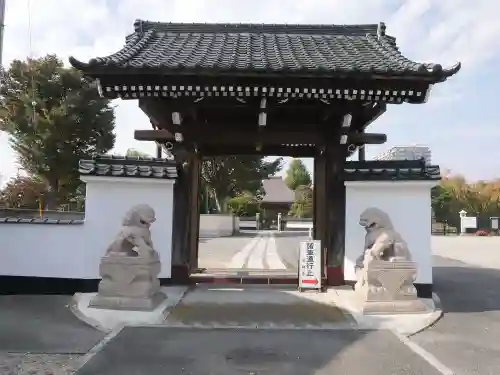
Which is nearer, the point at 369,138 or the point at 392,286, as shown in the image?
the point at 392,286

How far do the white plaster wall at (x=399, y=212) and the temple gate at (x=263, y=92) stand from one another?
22 cm

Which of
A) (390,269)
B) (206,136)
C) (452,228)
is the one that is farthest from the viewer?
(452,228)

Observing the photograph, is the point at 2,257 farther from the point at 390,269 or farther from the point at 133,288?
the point at 390,269

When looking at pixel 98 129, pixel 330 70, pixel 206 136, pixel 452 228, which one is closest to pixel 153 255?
pixel 206 136

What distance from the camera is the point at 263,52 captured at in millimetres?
8594

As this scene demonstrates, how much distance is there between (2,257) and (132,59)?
4.07 meters

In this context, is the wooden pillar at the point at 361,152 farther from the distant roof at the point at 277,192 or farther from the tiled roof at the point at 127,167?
the distant roof at the point at 277,192

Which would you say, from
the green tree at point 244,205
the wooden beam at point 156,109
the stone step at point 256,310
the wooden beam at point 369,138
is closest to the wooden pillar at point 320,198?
the wooden beam at point 369,138

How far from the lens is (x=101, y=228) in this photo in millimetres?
7984

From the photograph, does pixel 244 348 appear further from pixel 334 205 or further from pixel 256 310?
pixel 334 205

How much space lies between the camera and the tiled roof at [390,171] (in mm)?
7871

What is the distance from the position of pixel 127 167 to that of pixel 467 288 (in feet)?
23.8

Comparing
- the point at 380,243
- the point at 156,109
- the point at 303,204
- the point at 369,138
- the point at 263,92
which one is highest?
the point at 263,92

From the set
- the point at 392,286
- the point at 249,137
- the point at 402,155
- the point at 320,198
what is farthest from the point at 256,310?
the point at 402,155
